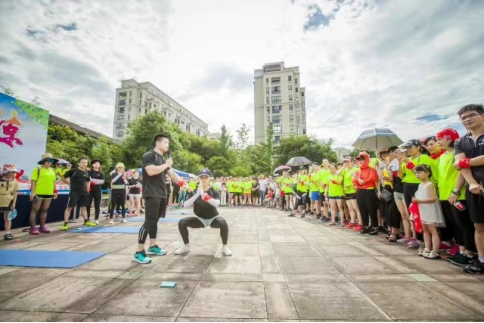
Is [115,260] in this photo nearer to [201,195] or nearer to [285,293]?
[201,195]

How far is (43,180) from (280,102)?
60.0 metres

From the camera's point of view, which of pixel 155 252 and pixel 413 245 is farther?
pixel 413 245

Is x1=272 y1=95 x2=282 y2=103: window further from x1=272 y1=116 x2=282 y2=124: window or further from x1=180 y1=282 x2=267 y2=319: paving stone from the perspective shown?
x1=180 y1=282 x2=267 y2=319: paving stone

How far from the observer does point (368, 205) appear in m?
5.68

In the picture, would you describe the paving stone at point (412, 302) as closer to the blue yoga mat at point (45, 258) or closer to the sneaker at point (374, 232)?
the sneaker at point (374, 232)

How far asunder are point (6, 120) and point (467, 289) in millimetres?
13211

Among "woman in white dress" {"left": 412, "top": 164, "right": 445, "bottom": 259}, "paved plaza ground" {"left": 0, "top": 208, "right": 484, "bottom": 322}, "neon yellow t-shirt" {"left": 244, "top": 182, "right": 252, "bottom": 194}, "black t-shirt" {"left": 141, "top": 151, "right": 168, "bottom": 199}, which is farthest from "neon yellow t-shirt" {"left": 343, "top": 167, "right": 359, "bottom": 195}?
"neon yellow t-shirt" {"left": 244, "top": 182, "right": 252, "bottom": 194}

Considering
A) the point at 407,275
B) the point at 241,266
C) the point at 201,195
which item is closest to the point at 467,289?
the point at 407,275

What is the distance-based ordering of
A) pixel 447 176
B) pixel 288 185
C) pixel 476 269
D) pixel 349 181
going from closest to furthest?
pixel 476 269 < pixel 447 176 < pixel 349 181 < pixel 288 185

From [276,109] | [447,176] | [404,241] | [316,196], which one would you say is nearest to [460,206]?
[447,176]

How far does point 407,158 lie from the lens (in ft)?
14.9

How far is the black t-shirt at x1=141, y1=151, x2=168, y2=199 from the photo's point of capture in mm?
3725

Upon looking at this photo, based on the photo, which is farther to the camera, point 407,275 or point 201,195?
point 201,195

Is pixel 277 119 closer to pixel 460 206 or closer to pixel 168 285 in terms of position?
pixel 460 206
